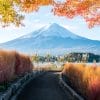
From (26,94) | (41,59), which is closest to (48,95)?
(26,94)

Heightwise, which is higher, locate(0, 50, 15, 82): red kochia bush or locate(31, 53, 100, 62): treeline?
locate(0, 50, 15, 82): red kochia bush

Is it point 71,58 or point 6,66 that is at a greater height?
point 6,66

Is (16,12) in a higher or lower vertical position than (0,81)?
higher

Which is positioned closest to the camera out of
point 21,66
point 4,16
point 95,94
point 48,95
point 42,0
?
point 95,94

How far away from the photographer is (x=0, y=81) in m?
27.3

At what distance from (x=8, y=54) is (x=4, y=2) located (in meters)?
3.26

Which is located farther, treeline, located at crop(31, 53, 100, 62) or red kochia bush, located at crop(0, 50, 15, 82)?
treeline, located at crop(31, 53, 100, 62)

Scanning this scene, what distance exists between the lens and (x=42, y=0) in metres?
26.4

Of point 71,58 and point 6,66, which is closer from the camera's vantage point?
point 6,66

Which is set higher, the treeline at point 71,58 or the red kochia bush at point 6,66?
the red kochia bush at point 6,66

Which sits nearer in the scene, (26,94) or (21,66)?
(26,94)

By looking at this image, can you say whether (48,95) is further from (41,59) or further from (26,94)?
(41,59)

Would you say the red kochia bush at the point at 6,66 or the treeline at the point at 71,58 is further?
the treeline at the point at 71,58

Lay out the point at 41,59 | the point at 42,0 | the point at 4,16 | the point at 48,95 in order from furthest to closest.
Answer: the point at 41,59 < the point at 4,16 < the point at 42,0 < the point at 48,95
